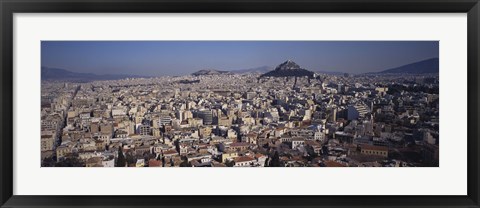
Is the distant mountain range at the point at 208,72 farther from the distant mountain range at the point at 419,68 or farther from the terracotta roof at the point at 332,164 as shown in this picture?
the distant mountain range at the point at 419,68

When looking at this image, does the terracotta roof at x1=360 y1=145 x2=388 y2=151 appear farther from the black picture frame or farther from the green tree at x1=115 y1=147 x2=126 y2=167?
the green tree at x1=115 y1=147 x2=126 y2=167

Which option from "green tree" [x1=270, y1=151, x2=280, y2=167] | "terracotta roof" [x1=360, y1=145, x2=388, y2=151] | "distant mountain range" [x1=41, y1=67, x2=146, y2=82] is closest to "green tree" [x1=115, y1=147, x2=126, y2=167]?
"distant mountain range" [x1=41, y1=67, x2=146, y2=82]

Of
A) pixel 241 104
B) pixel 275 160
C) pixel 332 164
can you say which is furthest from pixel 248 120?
pixel 332 164

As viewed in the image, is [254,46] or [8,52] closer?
[8,52]

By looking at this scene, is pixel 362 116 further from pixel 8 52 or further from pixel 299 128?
pixel 8 52

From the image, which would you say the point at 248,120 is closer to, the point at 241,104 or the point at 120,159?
the point at 241,104

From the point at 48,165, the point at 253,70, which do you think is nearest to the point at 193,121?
the point at 253,70
